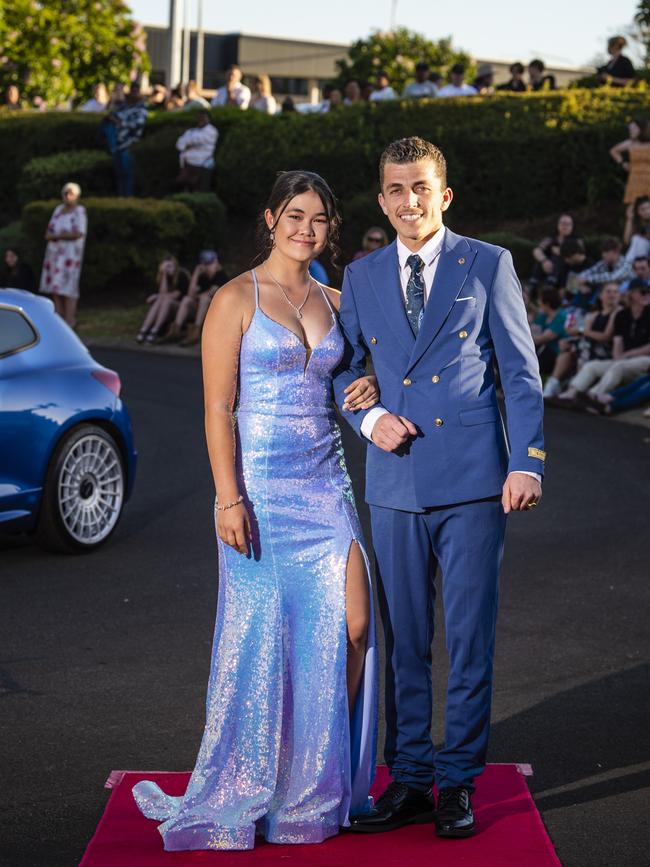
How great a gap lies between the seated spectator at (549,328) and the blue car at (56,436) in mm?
8582

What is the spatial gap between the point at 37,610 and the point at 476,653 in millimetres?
3627

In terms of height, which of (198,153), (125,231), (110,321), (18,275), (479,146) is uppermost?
(479,146)

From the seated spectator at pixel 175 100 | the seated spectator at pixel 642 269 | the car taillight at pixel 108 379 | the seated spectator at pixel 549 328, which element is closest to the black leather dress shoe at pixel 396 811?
the car taillight at pixel 108 379

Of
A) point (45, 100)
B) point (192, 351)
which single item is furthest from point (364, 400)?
point (45, 100)

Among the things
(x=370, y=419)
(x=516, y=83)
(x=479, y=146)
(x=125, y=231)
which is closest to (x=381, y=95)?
(x=516, y=83)

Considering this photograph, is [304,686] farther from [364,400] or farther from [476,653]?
[364,400]

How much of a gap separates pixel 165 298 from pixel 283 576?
1723 cm

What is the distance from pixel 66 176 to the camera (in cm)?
2855

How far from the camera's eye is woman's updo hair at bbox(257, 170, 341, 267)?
488 centimetres

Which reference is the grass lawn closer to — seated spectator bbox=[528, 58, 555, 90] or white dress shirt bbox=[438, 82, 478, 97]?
white dress shirt bbox=[438, 82, 478, 97]

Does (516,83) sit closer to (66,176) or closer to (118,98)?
(118,98)

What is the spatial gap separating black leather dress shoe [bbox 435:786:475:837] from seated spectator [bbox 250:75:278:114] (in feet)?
80.7

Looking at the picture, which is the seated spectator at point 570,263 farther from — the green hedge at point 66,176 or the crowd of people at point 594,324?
the green hedge at point 66,176

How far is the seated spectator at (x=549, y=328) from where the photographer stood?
17242mm
